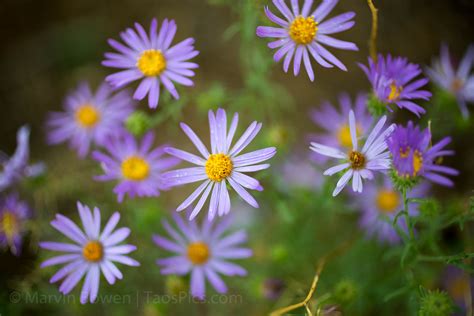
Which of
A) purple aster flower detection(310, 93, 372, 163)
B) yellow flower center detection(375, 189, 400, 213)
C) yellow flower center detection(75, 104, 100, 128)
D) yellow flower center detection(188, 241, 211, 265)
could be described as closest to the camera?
yellow flower center detection(188, 241, 211, 265)

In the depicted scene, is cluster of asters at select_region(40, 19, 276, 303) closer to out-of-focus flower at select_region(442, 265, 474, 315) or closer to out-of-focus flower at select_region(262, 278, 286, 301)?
out-of-focus flower at select_region(262, 278, 286, 301)

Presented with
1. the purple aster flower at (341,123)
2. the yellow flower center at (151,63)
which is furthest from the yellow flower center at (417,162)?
the yellow flower center at (151,63)

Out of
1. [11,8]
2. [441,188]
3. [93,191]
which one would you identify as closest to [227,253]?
[93,191]

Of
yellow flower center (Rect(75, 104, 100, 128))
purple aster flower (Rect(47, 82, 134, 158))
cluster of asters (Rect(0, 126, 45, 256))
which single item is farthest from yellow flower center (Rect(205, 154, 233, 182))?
yellow flower center (Rect(75, 104, 100, 128))

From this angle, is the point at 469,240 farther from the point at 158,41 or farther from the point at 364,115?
the point at 158,41

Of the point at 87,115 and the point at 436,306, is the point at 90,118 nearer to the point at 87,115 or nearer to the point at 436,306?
the point at 87,115

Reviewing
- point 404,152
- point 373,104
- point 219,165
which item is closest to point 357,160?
point 404,152
